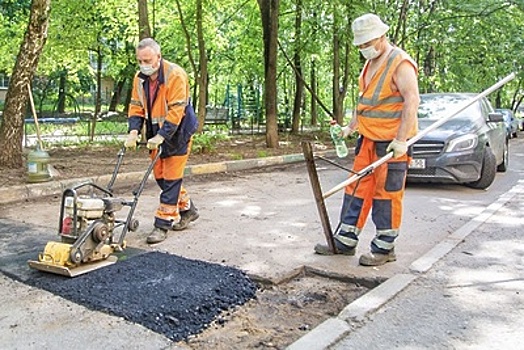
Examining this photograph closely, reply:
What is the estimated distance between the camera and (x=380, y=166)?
436 centimetres

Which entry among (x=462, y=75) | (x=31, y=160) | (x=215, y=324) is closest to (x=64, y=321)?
(x=215, y=324)

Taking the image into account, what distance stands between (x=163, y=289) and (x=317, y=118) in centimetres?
2195

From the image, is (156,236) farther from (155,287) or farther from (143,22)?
(143,22)

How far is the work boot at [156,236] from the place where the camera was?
5102 mm

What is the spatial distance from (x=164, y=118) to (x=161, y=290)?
6.67 ft

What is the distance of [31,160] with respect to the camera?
7680mm

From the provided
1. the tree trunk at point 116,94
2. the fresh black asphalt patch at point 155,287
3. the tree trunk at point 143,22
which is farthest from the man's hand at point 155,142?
the tree trunk at point 116,94

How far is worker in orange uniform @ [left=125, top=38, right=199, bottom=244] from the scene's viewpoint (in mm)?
5078

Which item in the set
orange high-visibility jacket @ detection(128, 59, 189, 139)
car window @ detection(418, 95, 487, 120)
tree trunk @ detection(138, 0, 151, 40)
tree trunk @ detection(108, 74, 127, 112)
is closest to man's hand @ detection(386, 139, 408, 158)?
orange high-visibility jacket @ detection(128, 59, 189, 139)

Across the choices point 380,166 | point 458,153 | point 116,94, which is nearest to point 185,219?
point 380,166

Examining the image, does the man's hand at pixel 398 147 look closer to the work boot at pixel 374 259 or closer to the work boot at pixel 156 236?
the work boot at pixel 374 259

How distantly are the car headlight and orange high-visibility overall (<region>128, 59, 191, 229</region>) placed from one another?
4.59 m

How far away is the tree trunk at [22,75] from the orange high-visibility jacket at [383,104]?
598 cm

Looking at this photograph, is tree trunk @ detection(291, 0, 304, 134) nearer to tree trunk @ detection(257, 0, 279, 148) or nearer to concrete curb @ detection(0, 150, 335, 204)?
tree trunk @ detection(257, 0, 279, 148)
